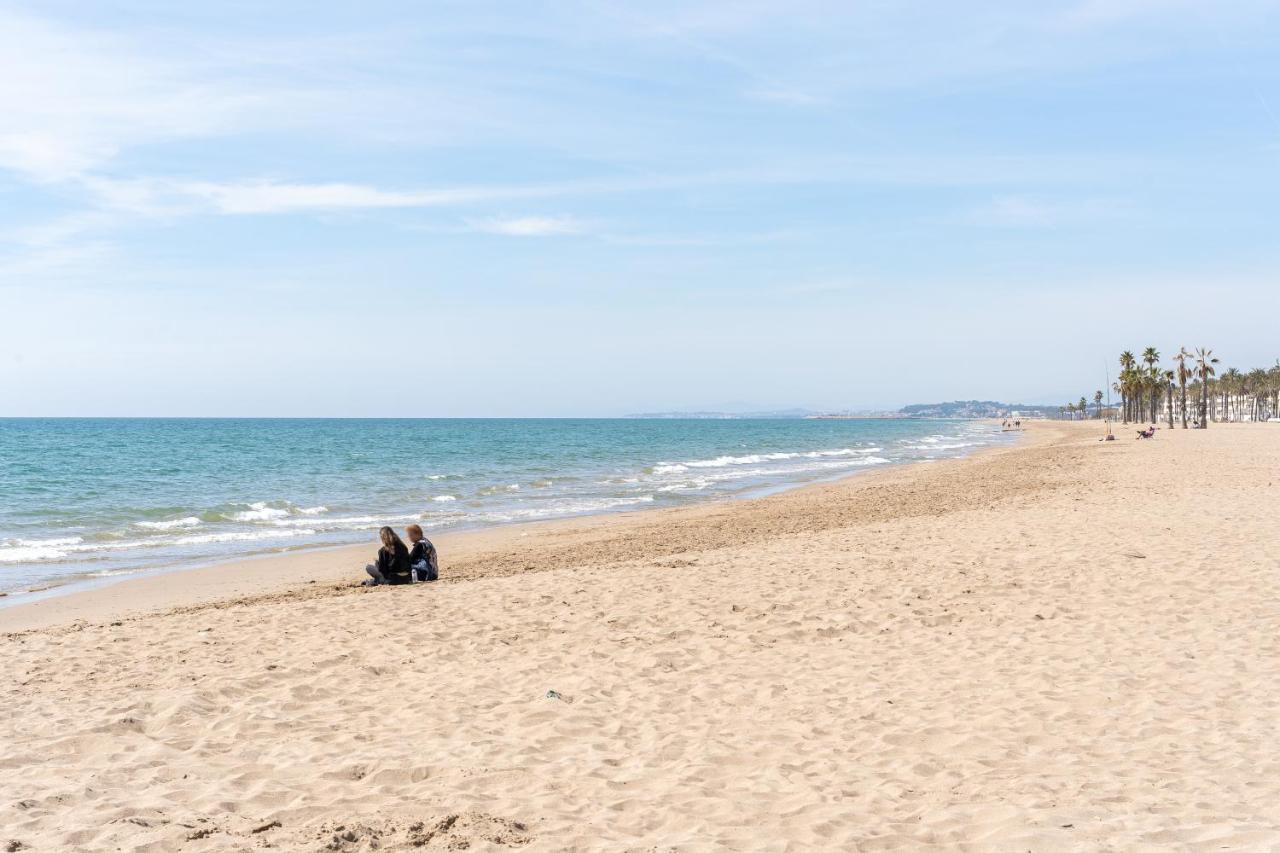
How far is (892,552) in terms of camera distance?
13.7 meters

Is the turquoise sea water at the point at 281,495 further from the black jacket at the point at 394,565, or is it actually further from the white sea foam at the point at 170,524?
the black jacket at the point at 394,565

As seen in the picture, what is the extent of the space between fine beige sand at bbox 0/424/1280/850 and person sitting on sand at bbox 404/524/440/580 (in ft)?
2.69

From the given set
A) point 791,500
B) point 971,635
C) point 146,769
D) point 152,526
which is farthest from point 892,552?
point 152,526

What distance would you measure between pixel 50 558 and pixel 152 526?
4.95m

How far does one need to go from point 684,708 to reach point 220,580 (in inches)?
437

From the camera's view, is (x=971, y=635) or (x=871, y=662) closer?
(x=871, y=662)

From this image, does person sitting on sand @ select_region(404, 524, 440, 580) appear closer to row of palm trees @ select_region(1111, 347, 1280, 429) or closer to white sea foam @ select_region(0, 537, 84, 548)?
white sea foam @ select_region(0, 537, 84, 548)

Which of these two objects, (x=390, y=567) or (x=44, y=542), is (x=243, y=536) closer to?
(x=44, y=542)

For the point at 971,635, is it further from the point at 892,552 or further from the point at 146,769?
the point at 146,769

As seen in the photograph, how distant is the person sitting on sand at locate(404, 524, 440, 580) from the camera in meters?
13.1

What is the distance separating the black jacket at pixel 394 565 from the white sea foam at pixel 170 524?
1246 cm

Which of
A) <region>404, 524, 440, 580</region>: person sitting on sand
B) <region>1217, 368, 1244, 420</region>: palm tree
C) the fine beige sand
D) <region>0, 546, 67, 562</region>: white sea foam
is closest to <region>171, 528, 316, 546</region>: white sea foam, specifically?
<region>0, 546, 67, 562</region>: white sea foam

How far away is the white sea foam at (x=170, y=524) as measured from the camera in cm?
2268

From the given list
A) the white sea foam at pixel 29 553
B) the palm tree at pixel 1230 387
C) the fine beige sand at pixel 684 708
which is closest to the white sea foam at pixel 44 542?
the white sea foam at pixel 29 553
